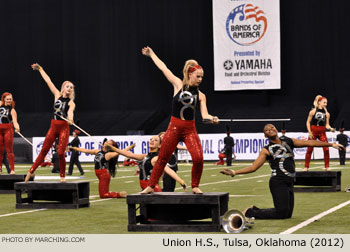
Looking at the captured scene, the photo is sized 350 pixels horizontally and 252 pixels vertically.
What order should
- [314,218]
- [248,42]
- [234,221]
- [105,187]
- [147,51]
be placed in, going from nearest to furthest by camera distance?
1. [234,221]
2. [147,51]
3. [314,218]
4. [105,187]
5. [248,42]

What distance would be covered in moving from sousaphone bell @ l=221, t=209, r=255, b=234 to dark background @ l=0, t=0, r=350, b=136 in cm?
3090

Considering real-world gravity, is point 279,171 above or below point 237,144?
above

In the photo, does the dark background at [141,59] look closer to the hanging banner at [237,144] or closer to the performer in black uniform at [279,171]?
the hanging banner at [237,144]

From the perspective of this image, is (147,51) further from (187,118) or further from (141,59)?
(141,59)

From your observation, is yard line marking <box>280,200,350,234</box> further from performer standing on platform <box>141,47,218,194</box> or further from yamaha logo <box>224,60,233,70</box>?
yamaha logo <box>224,60,233,70</box>

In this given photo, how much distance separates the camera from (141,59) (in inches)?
1836

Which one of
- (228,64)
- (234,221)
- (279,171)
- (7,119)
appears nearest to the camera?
(234,221)

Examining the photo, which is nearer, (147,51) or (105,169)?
(147,51)

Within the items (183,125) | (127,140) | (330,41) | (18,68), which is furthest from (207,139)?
(183,125)

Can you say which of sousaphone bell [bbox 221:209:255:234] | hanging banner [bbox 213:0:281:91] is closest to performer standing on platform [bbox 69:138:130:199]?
sousaphone bell [bbox 221:209:255:234]

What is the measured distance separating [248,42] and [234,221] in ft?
109

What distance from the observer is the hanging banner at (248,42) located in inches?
1652

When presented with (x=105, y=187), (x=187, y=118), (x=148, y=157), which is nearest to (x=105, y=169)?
(x=105, y=187)

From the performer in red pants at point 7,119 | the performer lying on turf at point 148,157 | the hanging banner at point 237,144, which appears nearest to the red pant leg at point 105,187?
the performer lying on turf at point 148,157
